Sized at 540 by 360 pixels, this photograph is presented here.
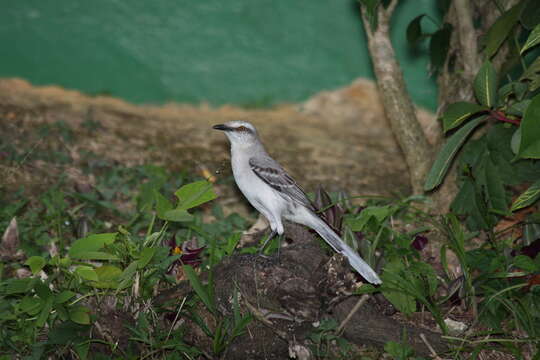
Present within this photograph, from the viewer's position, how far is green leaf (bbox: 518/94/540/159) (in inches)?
110

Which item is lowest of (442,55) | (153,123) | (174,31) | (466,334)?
(153,123)

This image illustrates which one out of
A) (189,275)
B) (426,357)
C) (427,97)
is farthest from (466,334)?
(427,97)

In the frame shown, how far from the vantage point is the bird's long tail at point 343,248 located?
3.41 meters

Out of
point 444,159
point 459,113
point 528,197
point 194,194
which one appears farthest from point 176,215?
point 528,197

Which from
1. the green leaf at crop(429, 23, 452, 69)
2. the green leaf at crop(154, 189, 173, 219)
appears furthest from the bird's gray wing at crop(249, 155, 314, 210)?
the green leaf at crop(429, 23, 452, 69)

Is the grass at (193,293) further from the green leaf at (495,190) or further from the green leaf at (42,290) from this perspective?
the green leaf at (495,190)

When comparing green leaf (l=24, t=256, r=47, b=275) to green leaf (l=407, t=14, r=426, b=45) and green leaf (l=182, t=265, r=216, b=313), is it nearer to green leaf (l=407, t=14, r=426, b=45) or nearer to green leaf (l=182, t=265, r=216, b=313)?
green leaf (l=182, t=265, r=216, b=313)

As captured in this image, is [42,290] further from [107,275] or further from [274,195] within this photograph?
[274,195]

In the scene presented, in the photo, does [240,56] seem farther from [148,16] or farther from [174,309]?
[174,309]

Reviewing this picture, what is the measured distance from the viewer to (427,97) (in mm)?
7469

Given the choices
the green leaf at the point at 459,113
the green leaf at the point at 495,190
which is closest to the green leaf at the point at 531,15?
the green leaf at the point at 459,113

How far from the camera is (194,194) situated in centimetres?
347

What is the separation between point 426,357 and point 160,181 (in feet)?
10.0

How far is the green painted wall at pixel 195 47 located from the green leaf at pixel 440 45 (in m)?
2.28
